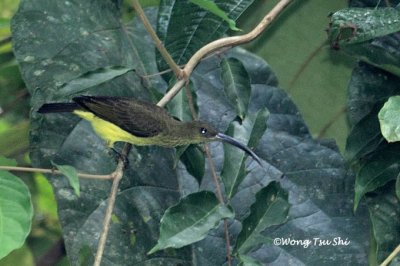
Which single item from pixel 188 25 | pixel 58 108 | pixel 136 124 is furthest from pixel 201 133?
pixel 58 108

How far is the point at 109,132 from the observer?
2441 mm

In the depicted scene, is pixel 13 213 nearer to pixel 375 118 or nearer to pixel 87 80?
pixel 87 80

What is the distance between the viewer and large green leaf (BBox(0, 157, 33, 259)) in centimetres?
179

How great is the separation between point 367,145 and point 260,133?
412 mm

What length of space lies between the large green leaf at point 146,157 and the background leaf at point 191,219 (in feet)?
1.07

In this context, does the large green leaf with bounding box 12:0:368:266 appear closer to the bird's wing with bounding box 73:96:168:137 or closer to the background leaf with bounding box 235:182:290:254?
the bird's wing with bounding box 73:96:168:137

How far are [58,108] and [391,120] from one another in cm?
86

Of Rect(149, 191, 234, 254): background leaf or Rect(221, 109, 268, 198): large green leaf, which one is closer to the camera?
Rect(149, 191, 234, 254): background leaf

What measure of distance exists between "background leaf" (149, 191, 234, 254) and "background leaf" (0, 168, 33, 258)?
289mm

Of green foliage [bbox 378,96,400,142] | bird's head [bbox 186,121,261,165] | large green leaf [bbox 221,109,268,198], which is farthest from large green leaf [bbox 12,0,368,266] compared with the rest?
green foliage [bbox 378,96,400,142]

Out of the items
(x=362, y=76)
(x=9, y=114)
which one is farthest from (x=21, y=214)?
(x=362, y=76)

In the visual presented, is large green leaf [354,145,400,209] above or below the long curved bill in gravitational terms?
below

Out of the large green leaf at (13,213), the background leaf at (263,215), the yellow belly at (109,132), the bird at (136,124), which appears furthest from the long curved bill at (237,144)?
the large green leaf at (13,213)

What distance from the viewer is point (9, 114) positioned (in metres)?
2.77
